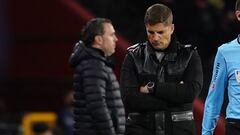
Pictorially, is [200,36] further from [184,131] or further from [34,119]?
[184,131]

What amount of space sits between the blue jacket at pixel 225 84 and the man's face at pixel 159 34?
40cm

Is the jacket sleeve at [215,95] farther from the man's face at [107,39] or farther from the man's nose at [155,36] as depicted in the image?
the man's face at [107,39]

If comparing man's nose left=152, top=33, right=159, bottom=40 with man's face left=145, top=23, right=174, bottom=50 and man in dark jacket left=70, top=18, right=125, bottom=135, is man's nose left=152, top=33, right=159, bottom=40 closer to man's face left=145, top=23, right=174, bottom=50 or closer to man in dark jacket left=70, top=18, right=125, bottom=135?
man's face left=145, top=23, right=174, bottom=50

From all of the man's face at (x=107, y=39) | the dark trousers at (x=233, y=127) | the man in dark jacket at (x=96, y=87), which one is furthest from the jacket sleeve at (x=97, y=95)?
the dark trousers at (x=233, y=127)

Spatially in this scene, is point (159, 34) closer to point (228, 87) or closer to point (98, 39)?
point (228, 87)

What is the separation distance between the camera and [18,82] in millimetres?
13242

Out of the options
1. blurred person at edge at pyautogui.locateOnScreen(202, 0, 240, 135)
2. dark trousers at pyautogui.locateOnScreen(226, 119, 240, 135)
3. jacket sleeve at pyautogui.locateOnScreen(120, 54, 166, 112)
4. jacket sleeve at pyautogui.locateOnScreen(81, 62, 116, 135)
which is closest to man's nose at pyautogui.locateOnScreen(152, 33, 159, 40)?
jacket sleeve at pyautogui.locateOnScreen(120, 54, 166, 112)

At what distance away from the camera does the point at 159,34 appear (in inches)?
238

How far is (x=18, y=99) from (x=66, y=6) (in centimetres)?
210

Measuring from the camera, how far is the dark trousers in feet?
19.6

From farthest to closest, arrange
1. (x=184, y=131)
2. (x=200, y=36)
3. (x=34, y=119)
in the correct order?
(x=34, y=119), (x=200, y=36), (x=184, y=131)

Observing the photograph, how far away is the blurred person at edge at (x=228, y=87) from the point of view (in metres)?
6.00

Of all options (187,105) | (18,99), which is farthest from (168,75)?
(18,99)

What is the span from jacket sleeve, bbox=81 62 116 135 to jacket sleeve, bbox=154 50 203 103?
4.08 ft
